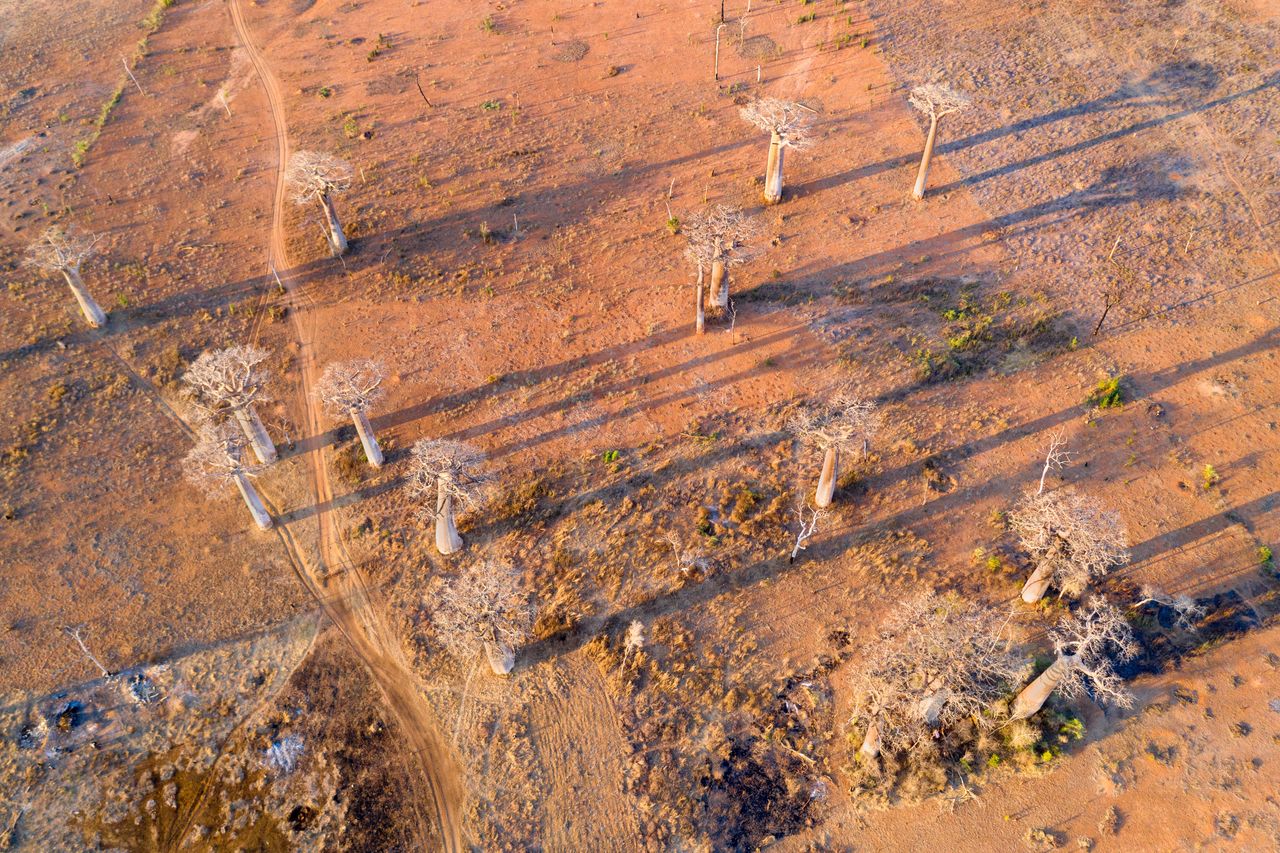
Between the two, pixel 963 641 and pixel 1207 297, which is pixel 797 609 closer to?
pixel 963 641

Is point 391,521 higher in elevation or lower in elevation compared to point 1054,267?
lower

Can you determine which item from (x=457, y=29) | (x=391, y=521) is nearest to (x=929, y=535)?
(x=391, y=521)

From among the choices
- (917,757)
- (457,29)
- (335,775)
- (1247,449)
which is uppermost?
(457,29)

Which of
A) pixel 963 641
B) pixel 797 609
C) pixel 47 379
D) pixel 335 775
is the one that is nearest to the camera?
pixel 963 641

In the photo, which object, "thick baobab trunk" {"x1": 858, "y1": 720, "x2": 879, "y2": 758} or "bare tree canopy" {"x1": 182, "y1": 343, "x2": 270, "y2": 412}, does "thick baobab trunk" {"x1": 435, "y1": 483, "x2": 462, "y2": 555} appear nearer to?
"bare tree canopy" {"x1": 182, "y1": 343, "x2": 270, "y2": 412}

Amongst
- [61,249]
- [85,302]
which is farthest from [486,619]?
[61,249]

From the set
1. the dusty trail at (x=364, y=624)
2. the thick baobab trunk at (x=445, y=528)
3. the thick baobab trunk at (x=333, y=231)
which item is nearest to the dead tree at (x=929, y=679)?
the dusty trail at (x=364, y=624)

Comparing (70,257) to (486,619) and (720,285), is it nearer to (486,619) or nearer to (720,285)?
(486,619)
